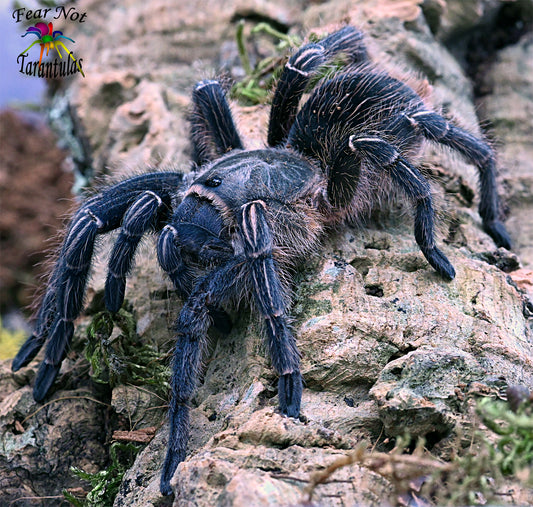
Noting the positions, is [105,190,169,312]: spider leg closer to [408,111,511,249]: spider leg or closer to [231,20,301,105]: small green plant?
[408,111,511,249]: spider leg

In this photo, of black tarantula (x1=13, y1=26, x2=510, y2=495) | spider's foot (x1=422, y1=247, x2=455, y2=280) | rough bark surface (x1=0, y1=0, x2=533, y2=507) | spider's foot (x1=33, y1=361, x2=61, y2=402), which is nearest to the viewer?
rough bark surface (x1=0, y1=0, x2=533, y2=507)

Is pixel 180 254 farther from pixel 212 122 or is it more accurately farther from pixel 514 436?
pixel 514 436

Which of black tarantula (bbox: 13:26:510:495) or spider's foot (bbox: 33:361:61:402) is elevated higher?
black tarantula (bbox: 13:26:510:495)

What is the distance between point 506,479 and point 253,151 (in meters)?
2.67

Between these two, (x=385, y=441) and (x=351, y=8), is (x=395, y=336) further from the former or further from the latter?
(x=351, y=8)

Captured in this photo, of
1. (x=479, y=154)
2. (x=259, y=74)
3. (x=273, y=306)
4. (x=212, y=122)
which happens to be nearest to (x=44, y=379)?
(x=273, y=306)

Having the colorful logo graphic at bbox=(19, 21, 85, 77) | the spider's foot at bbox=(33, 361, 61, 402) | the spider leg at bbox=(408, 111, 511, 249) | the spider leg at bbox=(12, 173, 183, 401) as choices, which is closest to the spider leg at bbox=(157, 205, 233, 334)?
the spider leg at bbox=(12, 173, 183, 401)

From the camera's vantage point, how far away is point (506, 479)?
238 cm

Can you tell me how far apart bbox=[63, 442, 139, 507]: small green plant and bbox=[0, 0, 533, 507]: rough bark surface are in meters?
0.16

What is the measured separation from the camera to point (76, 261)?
142 inches

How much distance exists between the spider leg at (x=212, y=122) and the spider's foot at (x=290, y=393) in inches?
86.9

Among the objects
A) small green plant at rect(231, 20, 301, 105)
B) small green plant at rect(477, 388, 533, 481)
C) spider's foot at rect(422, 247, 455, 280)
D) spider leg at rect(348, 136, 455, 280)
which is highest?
small green plant at rect(231, 20, 301, 105)

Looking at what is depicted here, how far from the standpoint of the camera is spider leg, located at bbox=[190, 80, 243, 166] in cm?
454

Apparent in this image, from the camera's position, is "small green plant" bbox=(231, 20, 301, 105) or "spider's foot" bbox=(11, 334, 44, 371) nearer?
"spider's foot" bbox=(11, 334, 44, 371)
